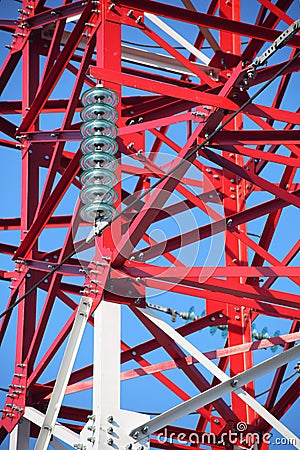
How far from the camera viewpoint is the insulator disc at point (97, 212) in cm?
1196

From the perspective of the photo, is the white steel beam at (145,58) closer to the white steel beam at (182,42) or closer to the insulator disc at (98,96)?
the white steel beam at (182,42)

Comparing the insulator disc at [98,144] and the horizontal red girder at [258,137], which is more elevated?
the horizontal red girder at [258,137]

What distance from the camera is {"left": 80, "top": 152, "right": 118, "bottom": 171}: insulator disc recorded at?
12008 mm

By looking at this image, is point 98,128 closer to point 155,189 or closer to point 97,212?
point 97,212

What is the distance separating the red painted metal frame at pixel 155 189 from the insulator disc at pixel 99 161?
0.68 meters

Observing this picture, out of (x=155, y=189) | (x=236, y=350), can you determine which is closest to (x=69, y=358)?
(x=155, y=189)

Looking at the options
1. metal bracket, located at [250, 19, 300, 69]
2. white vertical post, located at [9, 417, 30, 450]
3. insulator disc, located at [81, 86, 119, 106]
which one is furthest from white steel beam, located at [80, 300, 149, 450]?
metal bracket, located at [250, 19, 300, 69]

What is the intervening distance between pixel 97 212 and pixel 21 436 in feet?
13.8

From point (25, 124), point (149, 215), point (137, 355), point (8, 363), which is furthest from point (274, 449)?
point (149, 215)

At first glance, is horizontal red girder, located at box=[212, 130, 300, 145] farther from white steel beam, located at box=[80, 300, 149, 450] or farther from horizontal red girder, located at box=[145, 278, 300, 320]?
white steel beam, located at box=[80, 300, 149, 450]

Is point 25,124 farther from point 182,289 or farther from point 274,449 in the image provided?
point 274,449

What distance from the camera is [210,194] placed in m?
16.8

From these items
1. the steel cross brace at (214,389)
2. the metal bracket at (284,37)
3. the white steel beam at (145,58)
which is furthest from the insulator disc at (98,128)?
the white steel beam at (145,58)

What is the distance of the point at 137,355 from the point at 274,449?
9.52m
